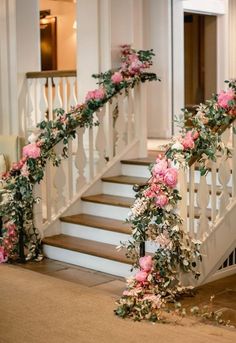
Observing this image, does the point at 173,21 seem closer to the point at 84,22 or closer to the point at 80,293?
the point at 84,22

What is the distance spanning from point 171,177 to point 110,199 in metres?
1.57

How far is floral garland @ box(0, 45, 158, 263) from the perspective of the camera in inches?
226

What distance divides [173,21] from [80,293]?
507 cm

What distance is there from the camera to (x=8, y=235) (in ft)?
19.0

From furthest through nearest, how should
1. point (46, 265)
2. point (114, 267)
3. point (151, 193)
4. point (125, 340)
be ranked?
point (46, 265)
point (114, 267)
point (151, 193)
point (125, 340)

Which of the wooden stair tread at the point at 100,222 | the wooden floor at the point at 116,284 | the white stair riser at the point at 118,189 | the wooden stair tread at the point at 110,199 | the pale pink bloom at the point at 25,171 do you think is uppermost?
the pale pink bloom at the point at 25,171

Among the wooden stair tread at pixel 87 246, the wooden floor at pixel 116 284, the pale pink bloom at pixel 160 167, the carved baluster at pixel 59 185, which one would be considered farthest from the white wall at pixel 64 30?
the pale pink bloom at pixel 160 167

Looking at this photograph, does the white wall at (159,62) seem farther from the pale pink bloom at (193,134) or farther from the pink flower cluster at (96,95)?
the pale pink bloom at (193,134)

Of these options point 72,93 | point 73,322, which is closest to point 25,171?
point 72,93

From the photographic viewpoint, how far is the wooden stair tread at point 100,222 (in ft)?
17.9

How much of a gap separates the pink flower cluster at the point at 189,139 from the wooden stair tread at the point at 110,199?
1177 mm

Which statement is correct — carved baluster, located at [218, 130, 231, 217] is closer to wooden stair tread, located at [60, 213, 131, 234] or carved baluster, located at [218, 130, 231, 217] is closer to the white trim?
wooden stair tread, located at [60, 213, 131, 234]

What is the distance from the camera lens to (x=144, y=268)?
4.50 metres

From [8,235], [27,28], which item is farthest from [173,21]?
[8,235]
